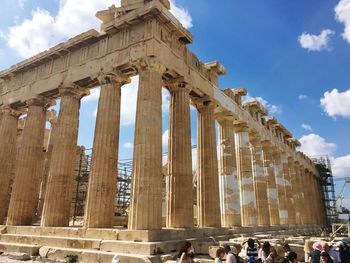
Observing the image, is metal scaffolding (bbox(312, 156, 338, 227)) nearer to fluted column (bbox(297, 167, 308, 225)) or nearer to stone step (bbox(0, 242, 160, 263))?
fluted column (bbox(297, 167, 308, 225))

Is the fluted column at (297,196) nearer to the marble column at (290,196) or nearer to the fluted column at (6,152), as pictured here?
the marble column at (290,196)

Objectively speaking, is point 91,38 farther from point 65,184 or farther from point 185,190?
point 185,190

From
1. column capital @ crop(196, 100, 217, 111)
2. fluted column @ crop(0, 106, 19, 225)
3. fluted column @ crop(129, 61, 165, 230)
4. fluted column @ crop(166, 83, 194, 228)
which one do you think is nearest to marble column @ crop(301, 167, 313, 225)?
column capital @ crop(196, 100, 217, 111)

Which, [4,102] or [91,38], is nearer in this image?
[91,38]

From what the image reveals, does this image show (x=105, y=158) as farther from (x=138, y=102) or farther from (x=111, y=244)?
(x=111, y=244)

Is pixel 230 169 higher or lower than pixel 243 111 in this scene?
lower

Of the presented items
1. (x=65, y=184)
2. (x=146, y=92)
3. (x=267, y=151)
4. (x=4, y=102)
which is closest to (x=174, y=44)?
(x=146, y=92)

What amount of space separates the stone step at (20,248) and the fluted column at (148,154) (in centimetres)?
463

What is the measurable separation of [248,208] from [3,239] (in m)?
15.5

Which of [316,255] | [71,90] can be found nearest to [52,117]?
[71,90]

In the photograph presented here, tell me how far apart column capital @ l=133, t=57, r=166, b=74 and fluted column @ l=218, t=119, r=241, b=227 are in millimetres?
8478

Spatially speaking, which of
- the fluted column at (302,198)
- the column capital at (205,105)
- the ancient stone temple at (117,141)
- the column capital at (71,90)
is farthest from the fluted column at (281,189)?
the column capital at (71,90)

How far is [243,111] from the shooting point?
23219mm

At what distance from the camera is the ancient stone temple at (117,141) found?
12219 millimetres
